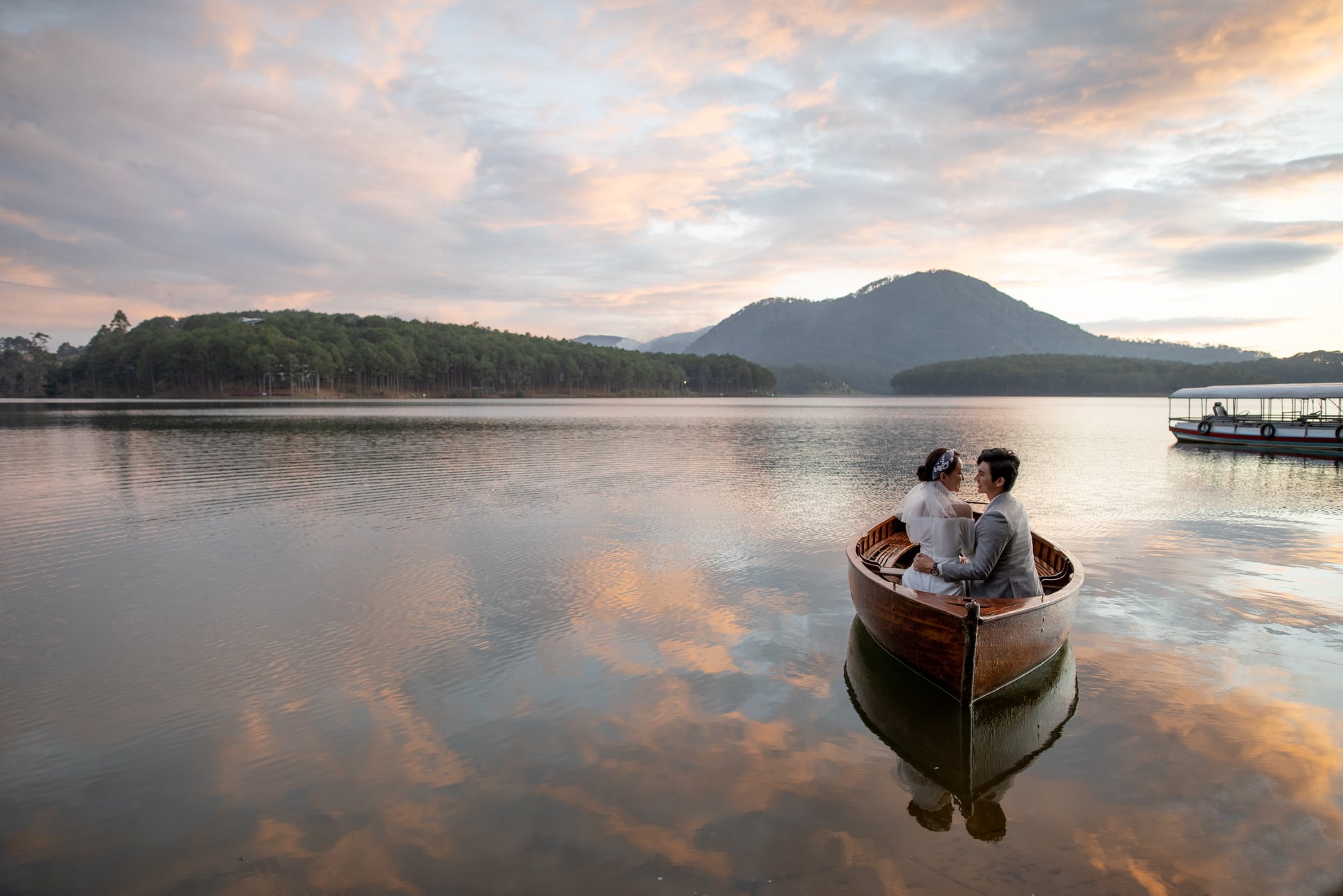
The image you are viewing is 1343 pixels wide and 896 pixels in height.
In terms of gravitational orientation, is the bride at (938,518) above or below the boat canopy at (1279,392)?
below

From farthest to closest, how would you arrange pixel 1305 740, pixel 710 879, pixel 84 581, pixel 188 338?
pixel 188 338 < pixel 84 581 < pixel 1305 740 < pixel 710 879

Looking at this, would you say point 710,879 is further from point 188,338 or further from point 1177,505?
point 188,338

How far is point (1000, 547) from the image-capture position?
267 inches

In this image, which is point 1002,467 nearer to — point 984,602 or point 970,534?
point 984,602

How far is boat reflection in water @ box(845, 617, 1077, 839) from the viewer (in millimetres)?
5293

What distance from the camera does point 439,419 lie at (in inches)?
2429

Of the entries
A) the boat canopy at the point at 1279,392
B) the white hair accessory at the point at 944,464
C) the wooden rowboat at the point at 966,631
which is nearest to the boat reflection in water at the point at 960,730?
the wooden rowboat at the point at 966,631

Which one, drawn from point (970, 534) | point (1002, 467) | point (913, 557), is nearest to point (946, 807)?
point (1002, 467)

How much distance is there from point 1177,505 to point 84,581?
77.6 ft

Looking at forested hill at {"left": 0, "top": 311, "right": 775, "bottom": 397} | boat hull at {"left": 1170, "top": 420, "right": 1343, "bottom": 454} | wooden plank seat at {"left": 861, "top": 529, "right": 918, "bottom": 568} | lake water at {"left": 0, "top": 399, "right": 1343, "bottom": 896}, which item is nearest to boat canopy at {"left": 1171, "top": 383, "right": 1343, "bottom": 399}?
boat hull at {"left": 1170, "top": 420, "right": 1343, "bottom": 454}

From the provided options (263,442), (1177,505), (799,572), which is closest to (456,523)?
(799,572)

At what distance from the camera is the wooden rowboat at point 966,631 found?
6.29 metres

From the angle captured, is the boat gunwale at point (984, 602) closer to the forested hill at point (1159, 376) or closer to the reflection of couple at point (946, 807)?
the reflection of couple at point (946, 807)

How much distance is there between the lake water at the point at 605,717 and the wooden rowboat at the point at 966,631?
406 mm
